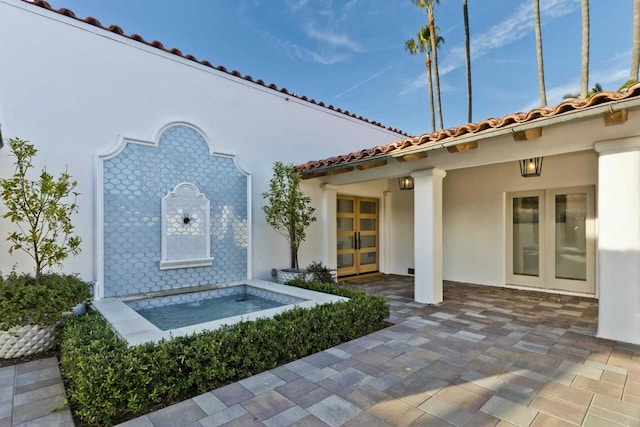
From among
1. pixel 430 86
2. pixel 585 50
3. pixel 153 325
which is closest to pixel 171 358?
pixel 153 325

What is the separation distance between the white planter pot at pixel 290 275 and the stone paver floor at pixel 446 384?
3.06 metres

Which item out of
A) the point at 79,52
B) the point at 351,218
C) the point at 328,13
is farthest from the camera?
the point at 328,13

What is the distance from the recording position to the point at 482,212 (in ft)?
30.5

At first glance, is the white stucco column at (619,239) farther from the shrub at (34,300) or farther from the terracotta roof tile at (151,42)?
the shrub at (34,300)

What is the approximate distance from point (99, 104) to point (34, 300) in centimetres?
386

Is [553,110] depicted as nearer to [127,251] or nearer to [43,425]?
[43,425]

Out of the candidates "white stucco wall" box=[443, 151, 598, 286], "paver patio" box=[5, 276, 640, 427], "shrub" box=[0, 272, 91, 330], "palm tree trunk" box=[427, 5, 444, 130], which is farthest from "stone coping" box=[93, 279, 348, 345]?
"palm tree trunk" box=[427, 5, 444, 130]

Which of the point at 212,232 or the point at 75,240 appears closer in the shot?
the point at 75,240

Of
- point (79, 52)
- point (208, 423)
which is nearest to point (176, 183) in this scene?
point (79, 52)

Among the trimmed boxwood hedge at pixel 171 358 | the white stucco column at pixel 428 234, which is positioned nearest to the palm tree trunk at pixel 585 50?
the white stucco column at pixel 428 234

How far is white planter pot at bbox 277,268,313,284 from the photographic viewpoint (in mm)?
7898

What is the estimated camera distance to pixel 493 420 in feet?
9.20

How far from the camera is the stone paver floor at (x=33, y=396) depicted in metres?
2.84

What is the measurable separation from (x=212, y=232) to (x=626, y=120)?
778 centimetres
